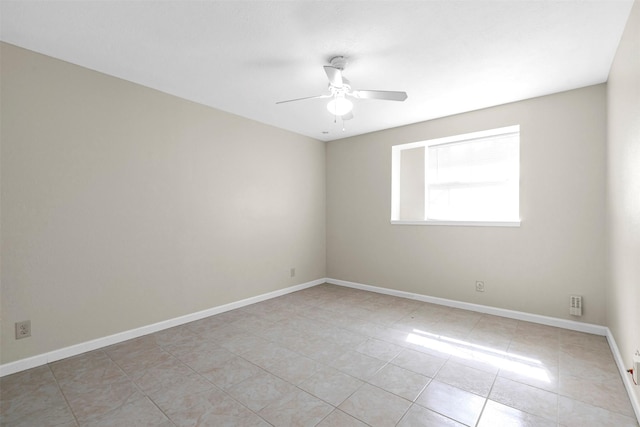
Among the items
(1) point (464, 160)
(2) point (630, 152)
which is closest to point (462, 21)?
(2) point (630, 152)

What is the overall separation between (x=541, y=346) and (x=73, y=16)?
4.40 m

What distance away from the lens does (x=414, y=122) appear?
4.07 m

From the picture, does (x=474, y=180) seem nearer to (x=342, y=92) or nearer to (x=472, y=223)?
(x=472, y=223)

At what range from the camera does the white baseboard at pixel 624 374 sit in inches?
68.3

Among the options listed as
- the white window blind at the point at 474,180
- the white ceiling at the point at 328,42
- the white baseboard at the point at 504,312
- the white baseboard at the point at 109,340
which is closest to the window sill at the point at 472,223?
the white window blind at the point at 474,180

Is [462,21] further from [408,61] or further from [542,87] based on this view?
→ [542,87]

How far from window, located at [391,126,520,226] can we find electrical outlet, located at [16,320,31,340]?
401cm

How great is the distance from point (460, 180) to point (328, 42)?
2.78 m

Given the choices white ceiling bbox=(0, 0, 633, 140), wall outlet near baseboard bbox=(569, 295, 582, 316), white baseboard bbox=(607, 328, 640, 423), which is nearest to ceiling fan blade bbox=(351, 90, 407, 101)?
white ceiling bbox=(0, 0, 633, 140)

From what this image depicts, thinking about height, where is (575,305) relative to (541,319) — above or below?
above

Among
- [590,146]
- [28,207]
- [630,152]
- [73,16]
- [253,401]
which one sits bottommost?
[253,401]

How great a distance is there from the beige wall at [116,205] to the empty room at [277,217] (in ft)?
0.06

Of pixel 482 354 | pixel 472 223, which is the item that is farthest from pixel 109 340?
pixel 472 223

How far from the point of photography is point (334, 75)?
7.26 feet
